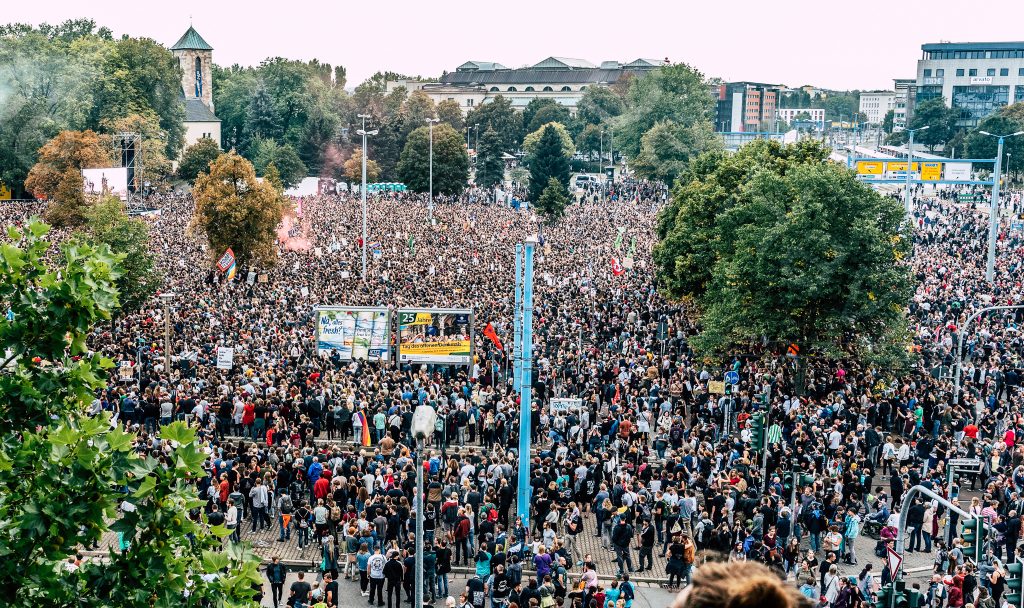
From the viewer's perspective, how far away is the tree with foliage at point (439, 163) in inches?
3425

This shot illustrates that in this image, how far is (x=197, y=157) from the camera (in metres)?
85.2

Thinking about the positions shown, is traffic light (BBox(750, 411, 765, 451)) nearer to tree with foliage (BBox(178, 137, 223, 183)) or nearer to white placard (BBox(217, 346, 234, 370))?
white placard (BBox(217, 346, 234, 370))

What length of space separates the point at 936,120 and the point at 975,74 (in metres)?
19.7

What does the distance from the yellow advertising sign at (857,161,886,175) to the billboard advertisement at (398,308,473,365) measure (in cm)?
4258

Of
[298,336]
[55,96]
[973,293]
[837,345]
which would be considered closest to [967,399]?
[837,345]

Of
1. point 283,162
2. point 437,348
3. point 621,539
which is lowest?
point 621,539

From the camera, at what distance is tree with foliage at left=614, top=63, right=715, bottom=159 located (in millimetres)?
103062

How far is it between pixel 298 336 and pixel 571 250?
26.1 meters

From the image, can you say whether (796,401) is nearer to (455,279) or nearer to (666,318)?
(666,318)

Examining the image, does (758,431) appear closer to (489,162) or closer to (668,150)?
(668,150)

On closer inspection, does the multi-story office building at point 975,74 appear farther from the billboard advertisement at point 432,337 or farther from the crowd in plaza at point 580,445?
the billboard advertisement at point 432,337

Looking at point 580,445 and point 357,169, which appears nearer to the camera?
point 580,445

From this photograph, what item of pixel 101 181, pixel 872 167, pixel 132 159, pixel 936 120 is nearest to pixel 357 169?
pixel 132 159

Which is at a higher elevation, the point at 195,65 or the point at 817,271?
the point at 195,65
